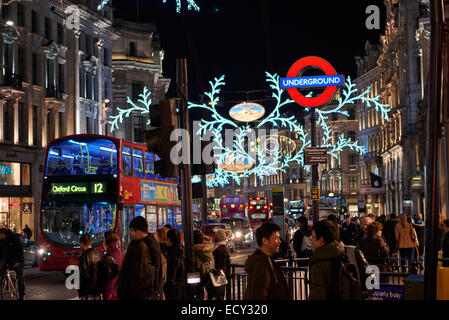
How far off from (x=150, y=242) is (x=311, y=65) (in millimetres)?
14628

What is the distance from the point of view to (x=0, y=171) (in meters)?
41.2

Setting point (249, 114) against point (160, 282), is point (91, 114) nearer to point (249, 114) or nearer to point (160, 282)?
point (249, 114)

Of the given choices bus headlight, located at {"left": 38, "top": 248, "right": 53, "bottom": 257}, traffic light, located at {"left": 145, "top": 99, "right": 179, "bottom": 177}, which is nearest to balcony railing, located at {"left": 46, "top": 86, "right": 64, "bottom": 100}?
bus headlight, located at {"left": 38, "top": 248, "right": 53, "bottom": 257}

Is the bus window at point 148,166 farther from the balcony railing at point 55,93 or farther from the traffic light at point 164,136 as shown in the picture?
the balcony railing at point 55,93

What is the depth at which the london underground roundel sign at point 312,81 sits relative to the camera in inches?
864

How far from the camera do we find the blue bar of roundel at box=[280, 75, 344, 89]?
2184 centimetres

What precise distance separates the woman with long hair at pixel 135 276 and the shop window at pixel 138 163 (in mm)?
13970

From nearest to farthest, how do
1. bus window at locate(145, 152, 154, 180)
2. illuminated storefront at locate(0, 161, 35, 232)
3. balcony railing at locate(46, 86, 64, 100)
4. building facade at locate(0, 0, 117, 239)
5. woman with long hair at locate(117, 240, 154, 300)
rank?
1. woman with long hair at locate(117, 240, 154, 300)
2. bus window at locate(145, 152, 154, 180)
3. illuminated storefront at locate(0, 161, 35, 232)
4. building facade at locate(0, 0, 117, 239)
5. balcony railing at locate(46, 86, 64, 100)

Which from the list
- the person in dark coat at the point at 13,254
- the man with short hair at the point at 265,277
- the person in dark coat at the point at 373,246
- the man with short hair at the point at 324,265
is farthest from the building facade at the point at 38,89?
the man with short hair at the point at 324,265

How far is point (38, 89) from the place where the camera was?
46.5 meters

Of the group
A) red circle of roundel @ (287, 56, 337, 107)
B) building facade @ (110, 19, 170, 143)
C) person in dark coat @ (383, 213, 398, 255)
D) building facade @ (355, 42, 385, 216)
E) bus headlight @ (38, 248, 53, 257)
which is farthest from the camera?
building facade @ (355, 42, 385, 216)

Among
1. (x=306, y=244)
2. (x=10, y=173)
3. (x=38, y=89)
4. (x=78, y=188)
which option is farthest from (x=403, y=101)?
(x=306, y=244)

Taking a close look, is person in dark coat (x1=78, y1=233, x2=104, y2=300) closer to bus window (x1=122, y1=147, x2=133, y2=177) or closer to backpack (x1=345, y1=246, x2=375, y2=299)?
backpack (x1=345, y1=246, x2=375, y2=299)

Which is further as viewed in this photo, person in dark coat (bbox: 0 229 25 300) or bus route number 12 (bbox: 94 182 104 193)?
bus route number 12 (bbox: 94 182 104 193)
